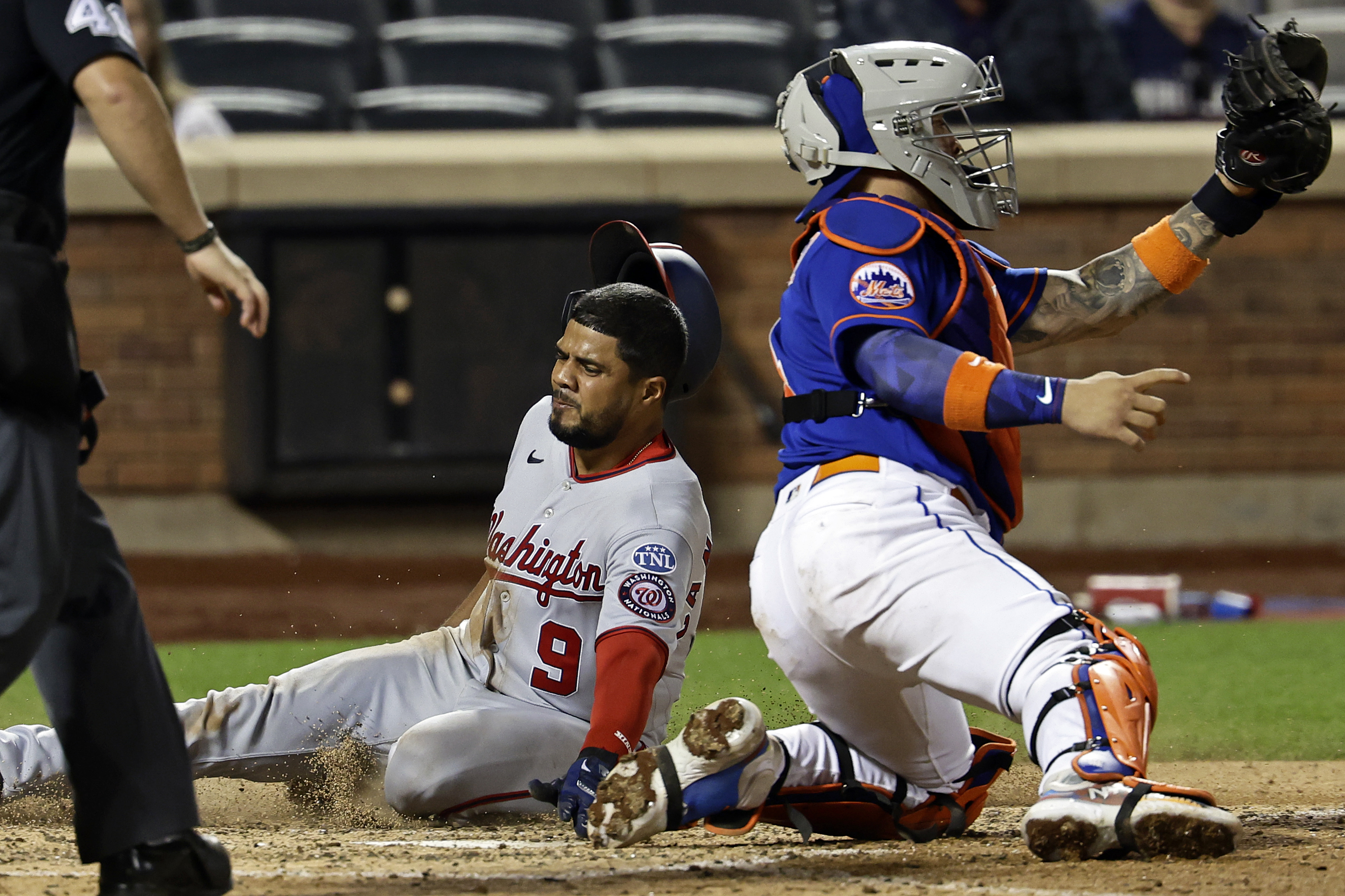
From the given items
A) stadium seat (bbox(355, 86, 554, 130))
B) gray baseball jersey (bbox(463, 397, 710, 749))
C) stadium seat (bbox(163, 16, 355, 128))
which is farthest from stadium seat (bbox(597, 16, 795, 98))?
gray baseball jersey (bbox(463, 397, 710, 749))

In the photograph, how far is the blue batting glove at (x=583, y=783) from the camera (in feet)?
11.0

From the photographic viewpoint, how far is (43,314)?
2533mm

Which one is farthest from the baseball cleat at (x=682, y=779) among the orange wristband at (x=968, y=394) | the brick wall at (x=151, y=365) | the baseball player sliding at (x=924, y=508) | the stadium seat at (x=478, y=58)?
the stadium seat at (x=478, y=58)

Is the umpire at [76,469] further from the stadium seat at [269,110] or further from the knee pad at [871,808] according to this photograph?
the stadium seat at [269,110]

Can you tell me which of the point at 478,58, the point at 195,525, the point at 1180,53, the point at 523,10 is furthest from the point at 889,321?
the point at 523,10

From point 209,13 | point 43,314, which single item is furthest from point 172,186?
point 209,13

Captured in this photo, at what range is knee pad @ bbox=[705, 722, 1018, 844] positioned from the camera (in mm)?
3424

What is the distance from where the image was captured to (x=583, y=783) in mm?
3371

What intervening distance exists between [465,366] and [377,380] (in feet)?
1.66

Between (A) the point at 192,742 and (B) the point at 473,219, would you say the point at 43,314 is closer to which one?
(A) the point at 192,742

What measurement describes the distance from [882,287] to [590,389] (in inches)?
29.7

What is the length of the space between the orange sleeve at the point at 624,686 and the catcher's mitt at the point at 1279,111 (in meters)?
1.62

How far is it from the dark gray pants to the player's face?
125 centimetres

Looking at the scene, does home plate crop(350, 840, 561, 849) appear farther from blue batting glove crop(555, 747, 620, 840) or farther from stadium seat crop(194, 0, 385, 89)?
stadium seat crop(194, 0, 385, 89)
